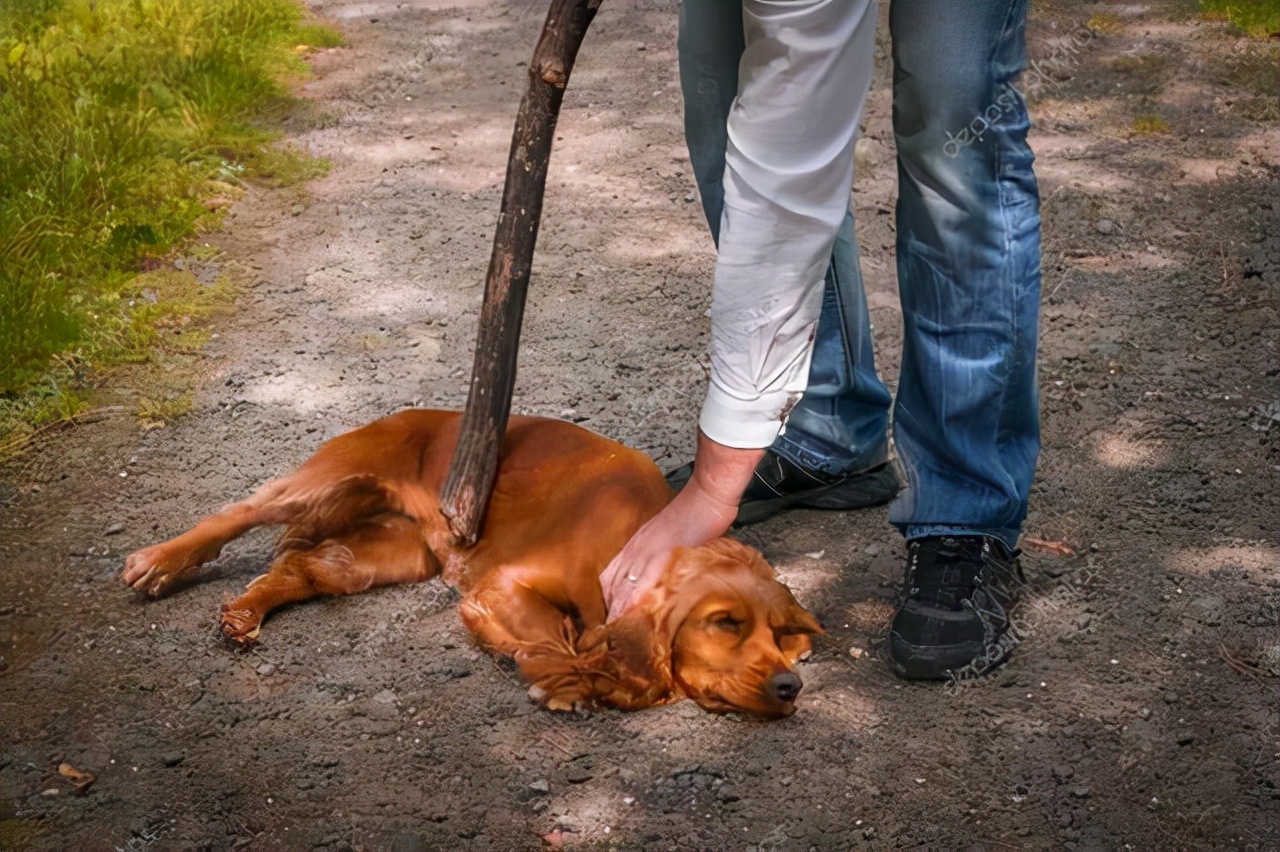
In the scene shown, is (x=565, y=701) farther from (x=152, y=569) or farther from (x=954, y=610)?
(x=152, y=569)

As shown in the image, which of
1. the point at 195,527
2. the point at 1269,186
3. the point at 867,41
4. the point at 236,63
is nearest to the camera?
the point at 867,41

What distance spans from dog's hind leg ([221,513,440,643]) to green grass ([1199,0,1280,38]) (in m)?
4.80

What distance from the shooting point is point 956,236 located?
2736 mm

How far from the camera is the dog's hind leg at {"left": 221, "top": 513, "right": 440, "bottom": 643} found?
9.94 ft

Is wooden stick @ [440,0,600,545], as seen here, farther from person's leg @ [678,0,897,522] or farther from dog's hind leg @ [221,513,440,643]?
person's leg @ [678,0,897,522]

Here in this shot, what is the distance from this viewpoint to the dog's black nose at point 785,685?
2650 millimetres

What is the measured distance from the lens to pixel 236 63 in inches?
227

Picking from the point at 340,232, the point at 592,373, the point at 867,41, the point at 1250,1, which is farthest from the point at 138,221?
the point at 1250,1

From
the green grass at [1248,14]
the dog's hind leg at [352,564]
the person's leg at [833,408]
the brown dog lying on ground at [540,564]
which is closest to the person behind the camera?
the brown dog lying on ground at [540,564]

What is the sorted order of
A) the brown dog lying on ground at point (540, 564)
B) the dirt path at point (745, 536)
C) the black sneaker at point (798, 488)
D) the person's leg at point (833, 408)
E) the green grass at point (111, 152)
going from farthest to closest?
the green grass at point (111, 152) < the black sneaker at point (798, 488) < the person's leg at point (833, 408) < the brown dog lying on ground at point (540, 564) < the dirt path at point (745, 536)

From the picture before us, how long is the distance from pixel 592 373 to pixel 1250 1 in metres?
4.12

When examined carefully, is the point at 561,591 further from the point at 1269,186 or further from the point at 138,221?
the point at 1269,186

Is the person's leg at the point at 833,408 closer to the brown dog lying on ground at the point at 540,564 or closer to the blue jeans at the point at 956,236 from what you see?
the blue jeans at the point at 956,236

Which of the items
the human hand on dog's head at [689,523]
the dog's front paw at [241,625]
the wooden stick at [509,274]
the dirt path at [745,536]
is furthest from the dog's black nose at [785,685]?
the dog's front paw at [241,625]
